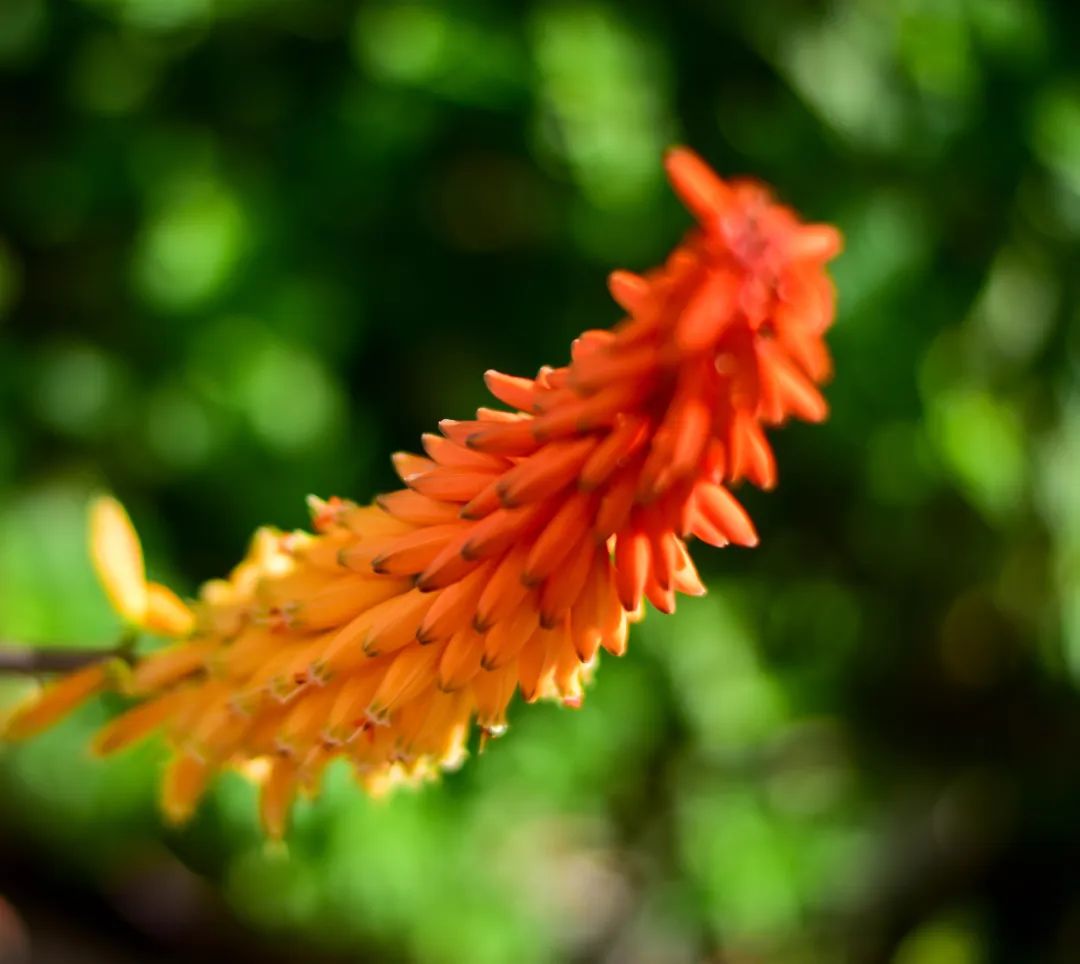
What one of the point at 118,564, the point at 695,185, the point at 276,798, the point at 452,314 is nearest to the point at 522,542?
the point at 695,185

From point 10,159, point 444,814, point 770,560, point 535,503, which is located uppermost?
point 10,159

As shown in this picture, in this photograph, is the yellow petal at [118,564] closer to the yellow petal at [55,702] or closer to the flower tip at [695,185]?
the yellow petal at [55,702]

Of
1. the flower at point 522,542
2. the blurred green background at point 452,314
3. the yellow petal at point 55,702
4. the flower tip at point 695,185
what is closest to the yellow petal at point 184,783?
the flower at point 522,542

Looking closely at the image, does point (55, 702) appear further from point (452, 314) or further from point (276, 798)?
point (452, 314)

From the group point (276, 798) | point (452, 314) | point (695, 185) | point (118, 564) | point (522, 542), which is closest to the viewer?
point (695, 185)

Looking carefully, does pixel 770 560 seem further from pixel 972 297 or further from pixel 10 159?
pixel 10 159

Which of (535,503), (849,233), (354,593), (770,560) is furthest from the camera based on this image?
(770,560)

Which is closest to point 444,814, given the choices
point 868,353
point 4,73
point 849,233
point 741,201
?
point 868,353
